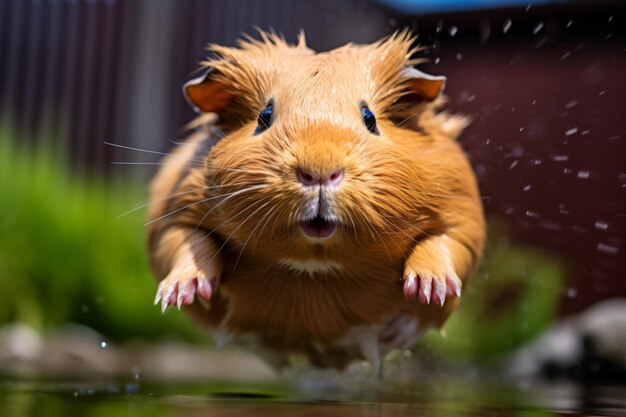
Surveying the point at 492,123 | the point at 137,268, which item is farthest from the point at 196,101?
the point at 137,268

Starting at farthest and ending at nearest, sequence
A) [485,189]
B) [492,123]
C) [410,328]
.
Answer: [492,123], [485,189], [410,328]

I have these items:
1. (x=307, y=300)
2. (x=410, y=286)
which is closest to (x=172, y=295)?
(x=307, y=300)

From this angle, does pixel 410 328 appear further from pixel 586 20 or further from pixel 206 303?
pixel 586 20

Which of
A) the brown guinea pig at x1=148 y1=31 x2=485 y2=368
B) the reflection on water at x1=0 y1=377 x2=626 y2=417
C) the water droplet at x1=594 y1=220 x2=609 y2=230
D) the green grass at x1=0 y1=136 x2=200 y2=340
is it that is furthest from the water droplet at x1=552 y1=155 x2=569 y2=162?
the brown guinea pig at x1=148 y1=31 x2=485 y2=368

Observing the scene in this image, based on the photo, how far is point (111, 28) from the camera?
6.58m

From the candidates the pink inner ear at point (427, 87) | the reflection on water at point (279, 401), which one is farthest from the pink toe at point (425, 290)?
the pink inner ear at point (427, 87)

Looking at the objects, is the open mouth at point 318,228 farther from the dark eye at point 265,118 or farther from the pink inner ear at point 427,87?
the pink inner ear at point 427,87

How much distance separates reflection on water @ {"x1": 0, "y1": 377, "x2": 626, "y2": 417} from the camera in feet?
7.39

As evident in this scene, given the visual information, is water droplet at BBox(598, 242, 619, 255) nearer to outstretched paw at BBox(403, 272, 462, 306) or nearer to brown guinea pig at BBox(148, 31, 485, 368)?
brown guinea pig at BBox(148, 31, 485, 368)

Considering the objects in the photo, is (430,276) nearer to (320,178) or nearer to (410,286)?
(410,286)

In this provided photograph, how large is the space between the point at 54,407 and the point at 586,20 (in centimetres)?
462

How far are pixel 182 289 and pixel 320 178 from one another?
59 centimetres

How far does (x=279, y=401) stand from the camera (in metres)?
2.66

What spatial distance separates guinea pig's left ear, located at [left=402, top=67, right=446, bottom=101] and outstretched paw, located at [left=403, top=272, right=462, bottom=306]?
56 cm
